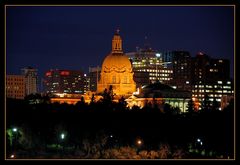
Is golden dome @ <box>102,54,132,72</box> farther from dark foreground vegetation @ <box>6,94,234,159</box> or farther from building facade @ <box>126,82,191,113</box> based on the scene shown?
dark foreground vegetation @ <box>6,94,234,159</box>

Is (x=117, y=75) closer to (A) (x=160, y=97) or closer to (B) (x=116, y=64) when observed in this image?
(B) (x=116, y=64)

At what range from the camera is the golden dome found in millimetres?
171750

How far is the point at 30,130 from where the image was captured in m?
77.2

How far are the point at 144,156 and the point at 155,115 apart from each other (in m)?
16.7

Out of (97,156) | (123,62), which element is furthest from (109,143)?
(123,62)

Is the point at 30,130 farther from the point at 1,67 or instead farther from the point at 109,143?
the point at 1,67

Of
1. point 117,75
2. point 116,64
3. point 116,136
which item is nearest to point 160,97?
point 117,75

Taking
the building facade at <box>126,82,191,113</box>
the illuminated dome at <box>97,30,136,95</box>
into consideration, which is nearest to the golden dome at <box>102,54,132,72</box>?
the illuminated dome at <box>97,30,136,95</box>

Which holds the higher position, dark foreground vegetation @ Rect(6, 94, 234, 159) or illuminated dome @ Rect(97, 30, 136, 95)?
illuminated dome @ Rect(97, 30, 136, 95)

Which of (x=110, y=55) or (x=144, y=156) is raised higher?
(x=110, y=55)

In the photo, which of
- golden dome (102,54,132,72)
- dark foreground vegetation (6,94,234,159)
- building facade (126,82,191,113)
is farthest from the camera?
golden dome (102,54,132,72)

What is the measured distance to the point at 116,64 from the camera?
172m
